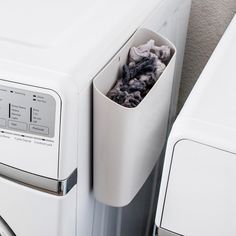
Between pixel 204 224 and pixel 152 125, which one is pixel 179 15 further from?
pixel 204 224

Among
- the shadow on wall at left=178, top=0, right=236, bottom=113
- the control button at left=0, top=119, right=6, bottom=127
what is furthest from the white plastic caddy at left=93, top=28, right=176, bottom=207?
the shadow on wall at left=178, top=0, right=236, bottom=113

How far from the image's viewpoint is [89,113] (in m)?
0.62

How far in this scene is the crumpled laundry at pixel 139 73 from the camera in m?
0.65

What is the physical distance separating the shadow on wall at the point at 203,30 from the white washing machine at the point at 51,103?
0.33m

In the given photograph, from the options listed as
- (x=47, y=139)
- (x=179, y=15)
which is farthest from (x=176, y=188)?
(x=179, y=15)

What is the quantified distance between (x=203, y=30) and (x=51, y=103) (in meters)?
0.56

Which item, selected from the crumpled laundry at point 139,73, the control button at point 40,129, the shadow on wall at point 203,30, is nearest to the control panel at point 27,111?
the control button at point 40,129

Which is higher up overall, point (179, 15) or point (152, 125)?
point (179, 15)

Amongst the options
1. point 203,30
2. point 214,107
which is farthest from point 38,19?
point 203,30

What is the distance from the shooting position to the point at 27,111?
0.57 metres

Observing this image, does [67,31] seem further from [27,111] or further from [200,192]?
[200,192]

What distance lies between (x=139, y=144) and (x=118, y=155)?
37 millimetres

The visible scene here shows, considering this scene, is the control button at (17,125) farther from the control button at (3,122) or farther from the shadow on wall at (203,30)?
the shadow on wall at (203,30)

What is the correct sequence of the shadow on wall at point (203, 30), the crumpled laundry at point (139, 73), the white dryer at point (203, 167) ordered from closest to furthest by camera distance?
the white dryer at point (203, 167) < the crumpled laundry at point (139, 73) < the shadow on wall at point (203, 30)
